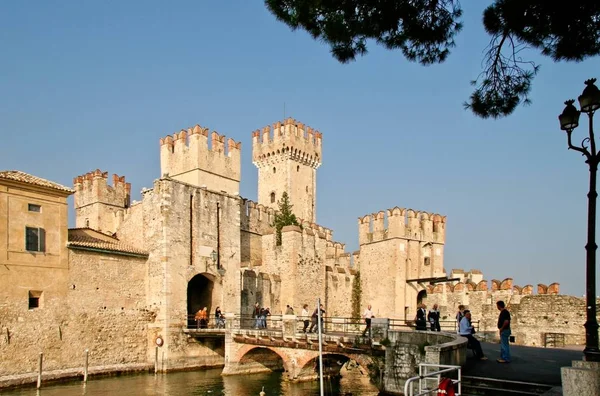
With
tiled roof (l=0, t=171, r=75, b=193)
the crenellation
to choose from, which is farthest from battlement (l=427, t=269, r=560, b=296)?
tiled roof (l=0, t=171, r=75, b=193)

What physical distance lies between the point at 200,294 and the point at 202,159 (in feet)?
27.2

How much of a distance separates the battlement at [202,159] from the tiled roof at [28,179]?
1110cm

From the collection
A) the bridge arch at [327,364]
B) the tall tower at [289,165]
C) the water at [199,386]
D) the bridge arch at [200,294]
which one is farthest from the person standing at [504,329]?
the tall tower at [289,165]

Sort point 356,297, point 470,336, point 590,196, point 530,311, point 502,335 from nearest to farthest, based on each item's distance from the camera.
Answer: point 590,196
point 502,335
point 470,336
point 530,311
point 356,297

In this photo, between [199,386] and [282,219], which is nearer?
[199,386]

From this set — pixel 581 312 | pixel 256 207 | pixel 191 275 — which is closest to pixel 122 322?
pixel 191 275

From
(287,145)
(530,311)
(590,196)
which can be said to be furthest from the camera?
(287,145)

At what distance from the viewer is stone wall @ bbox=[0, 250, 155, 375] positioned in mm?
22781

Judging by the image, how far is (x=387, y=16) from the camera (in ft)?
35.2

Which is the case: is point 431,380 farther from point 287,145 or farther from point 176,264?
point 287,145

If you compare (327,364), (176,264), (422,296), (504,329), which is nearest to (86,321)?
(176,264)

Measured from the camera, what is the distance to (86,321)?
83.1 feet

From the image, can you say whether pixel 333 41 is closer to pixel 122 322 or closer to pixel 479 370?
pixel 479 370

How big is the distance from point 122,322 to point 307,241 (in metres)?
13.4
